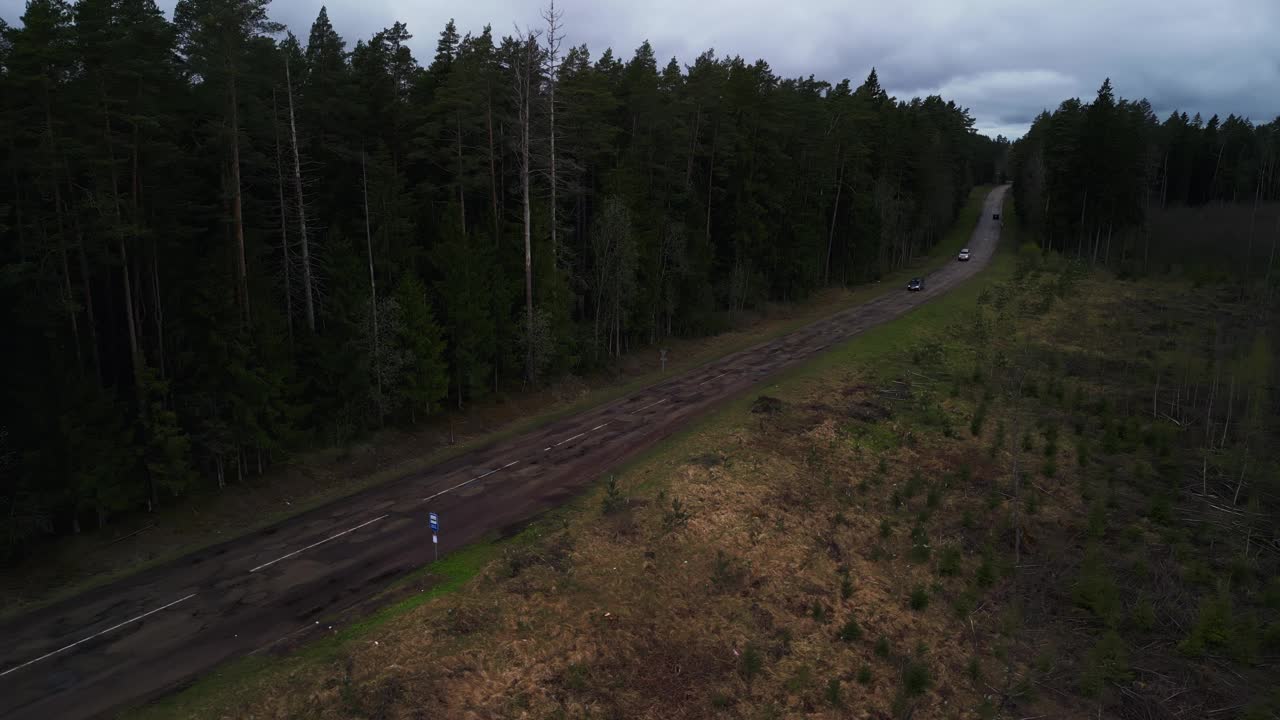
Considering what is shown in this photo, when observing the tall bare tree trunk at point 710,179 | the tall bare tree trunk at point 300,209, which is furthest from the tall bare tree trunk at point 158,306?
the tall bare tree trunk at point 710,179

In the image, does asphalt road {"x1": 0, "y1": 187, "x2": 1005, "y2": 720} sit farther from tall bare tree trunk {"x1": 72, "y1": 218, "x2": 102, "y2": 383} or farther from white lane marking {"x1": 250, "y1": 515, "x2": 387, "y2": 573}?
tall bare tree trunk {"x1": 72, "y1": 218, "x2": 102, "y2": 383}

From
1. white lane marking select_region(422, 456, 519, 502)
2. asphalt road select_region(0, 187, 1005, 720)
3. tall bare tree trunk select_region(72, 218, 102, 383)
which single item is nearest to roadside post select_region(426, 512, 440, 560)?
asphalt road select_region(0, 187, 1005, 720)

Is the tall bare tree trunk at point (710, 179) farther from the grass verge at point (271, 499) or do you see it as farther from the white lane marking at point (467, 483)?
the white lane marking at point (467, 483)

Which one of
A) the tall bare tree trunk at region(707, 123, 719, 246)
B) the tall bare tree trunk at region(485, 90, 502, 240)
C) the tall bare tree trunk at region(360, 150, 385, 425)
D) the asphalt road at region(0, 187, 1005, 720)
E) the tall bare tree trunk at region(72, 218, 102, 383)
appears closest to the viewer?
the asphalt road at region(0, 187, 1005, 720)

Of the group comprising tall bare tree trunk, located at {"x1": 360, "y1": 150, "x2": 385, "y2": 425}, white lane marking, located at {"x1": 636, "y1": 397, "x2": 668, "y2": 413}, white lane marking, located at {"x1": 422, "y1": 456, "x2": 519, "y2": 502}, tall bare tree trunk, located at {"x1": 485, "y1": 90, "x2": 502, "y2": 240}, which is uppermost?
tall bare tree trunk, located at {"x1": 485, "y1": 90, "x2": 502, "y2": 240}

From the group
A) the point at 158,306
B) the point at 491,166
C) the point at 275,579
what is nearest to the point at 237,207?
the point at 158,306

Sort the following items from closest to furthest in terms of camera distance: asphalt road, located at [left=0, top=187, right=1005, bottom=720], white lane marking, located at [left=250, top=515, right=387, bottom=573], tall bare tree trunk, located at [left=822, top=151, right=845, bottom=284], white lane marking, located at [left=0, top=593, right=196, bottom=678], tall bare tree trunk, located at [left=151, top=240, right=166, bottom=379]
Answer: asphalt road, located at [left=0, top=187, right=1005, bottom=720] → white lane marking, located at [left=0, top=593, right=196, bottom=678] → white lane marking, located at [left=250, top=515, right=387, bottom=573] → tall bare tree trunk, located at [left=151, top=240, right=166, bottom=379] → tall bare tree trunk, located at [left=822, top=151, right=845, bottom=284]

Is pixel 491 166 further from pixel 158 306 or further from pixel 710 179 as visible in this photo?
pixel 710 179
